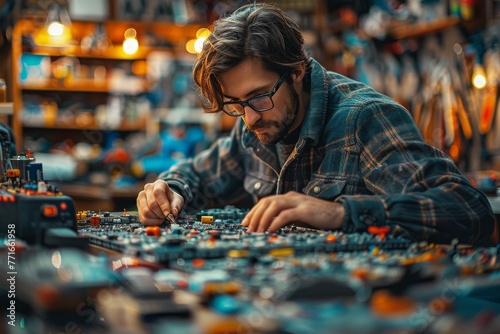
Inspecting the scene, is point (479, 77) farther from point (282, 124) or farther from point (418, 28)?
point (282, 124)

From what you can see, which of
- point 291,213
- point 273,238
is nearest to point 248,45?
point 291,213

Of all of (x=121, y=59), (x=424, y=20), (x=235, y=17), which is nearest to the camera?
(x=235, y=17)

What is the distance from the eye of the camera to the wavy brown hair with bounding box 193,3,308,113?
2432mm

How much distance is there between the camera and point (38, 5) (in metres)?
7.01

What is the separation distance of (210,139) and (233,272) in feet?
19.0

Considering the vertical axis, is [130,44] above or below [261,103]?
above

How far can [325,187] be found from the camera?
8.09 feet

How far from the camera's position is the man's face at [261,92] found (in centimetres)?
238

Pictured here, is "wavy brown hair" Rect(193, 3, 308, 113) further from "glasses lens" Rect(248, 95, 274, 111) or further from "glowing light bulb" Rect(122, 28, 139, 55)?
"glowing light bulb" Rect(122, 28, 139, 55)

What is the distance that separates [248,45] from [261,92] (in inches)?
7.0

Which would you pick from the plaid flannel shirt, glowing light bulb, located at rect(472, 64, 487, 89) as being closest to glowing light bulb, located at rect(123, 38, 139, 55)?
Result: glowing light bulb, located at rect(472, 64, 487, 89)

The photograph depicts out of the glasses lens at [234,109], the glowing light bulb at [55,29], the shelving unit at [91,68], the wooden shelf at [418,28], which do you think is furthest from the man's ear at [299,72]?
the shelving unit at [91,68]

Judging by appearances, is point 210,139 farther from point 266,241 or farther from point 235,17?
point 266,241

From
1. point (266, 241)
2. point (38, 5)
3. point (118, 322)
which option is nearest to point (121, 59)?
point (38, 5)
